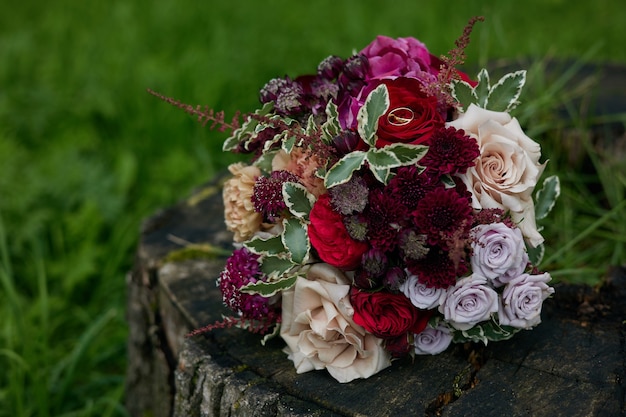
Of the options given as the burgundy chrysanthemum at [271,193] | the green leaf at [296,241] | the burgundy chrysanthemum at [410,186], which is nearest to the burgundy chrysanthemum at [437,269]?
the burgundy chrysanthemum at [410,186]

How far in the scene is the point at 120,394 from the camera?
269cm

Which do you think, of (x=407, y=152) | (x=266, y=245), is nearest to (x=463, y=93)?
(x=407, y=152)

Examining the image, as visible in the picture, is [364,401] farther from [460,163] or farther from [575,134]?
[575,134]

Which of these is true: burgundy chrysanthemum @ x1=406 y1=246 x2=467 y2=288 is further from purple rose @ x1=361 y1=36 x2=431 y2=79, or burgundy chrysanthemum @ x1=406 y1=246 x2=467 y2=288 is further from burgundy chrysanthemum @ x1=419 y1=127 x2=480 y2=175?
purple rose @ x1=361 y1=36 x2=431 y2=79

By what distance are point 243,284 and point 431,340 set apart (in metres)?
0.47

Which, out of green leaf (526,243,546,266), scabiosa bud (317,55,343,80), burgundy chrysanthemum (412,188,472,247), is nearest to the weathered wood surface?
green leaf (526,243,546,266)

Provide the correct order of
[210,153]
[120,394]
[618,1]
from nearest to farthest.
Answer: [120,394]
[210,153]
[618,1]

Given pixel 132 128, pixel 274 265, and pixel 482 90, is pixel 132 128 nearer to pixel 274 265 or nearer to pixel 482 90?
pixel 274 265

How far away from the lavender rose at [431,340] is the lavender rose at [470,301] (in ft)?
0.40

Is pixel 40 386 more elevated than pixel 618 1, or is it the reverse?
pixel 618 1

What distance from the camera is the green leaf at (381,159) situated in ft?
4.92

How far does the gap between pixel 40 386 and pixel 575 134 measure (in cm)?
→ 233

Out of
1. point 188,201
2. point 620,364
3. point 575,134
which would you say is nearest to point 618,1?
point 575,134

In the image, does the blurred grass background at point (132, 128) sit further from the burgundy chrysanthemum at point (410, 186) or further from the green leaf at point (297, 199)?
the green leaf at point (297, 199)
